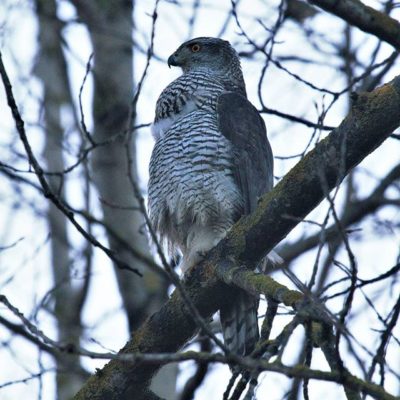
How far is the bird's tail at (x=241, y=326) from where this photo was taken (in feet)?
16.0

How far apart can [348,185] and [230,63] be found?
69.9 inches

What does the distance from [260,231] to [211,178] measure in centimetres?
126

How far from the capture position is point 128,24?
761 centimetres

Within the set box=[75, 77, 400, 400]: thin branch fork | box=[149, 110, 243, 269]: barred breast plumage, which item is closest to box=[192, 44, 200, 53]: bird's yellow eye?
box=[149, 110, 243, 269]: barred breast plumage

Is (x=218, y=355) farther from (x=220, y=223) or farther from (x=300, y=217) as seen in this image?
(x=220, y=223)

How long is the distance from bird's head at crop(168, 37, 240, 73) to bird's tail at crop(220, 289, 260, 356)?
96.4 inches

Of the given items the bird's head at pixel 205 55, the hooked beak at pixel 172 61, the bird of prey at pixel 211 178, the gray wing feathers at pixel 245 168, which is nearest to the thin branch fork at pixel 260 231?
the gray wing feathers at pixel 245 168

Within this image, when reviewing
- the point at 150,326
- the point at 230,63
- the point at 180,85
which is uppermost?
the point at 230,63

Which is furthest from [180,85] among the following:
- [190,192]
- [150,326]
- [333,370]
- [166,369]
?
[333,370]

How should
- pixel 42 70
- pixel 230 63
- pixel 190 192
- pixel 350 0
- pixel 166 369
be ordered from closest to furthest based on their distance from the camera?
pixel 350 0 < pixel 190 192 < pixel 166 369 < pixel 230 63 < pixel 42 70

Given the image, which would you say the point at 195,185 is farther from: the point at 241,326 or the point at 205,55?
the point at 205,55

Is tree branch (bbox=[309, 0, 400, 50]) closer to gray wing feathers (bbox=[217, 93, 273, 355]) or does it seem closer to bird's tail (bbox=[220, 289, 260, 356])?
gray wing feathers (bbox=[217, 93, 273, 355])

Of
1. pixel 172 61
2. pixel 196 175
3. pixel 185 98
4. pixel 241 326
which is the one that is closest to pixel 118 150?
pixel 172 61

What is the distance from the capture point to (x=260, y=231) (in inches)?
155
